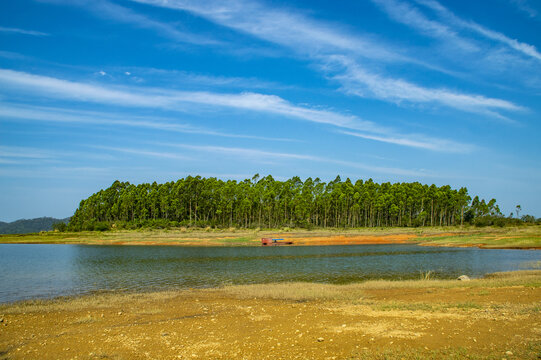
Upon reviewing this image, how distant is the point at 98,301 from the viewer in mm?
19281

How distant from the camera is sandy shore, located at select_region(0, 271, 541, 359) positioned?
9953 mm

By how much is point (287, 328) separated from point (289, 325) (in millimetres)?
404

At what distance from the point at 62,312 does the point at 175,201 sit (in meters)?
101

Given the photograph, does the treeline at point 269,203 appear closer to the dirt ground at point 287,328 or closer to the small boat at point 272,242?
the small boat at point 272,242

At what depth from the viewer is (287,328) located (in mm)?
12523

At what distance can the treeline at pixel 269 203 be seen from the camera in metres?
114

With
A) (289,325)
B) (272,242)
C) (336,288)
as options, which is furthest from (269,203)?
(289,325)

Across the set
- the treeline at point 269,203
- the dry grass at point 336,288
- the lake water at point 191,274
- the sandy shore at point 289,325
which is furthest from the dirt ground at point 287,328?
the treeline at point 269,203

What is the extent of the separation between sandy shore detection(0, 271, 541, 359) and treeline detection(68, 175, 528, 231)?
90.7 metres

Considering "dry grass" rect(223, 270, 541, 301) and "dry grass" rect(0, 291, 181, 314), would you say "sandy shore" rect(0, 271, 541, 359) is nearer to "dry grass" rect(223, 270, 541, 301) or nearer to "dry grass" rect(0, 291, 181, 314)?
"dry grass" rect(0, 291, 181, 314)

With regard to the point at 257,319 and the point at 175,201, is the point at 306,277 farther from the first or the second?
the point at 175,201

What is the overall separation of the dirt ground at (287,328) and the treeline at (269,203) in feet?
302

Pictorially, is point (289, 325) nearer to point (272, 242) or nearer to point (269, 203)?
point (272, 242)

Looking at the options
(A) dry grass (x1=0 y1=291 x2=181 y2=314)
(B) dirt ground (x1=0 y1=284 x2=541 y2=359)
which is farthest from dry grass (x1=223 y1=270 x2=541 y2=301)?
(A) dry grass (x1=0 y1=291 x2=181 y2=314)
